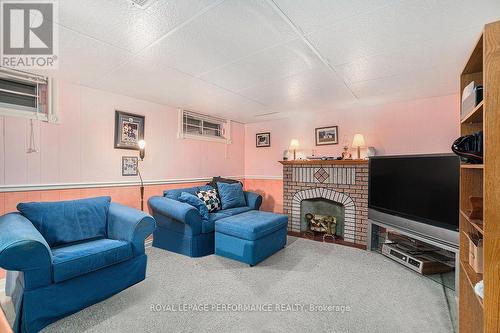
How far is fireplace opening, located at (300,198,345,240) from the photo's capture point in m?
3.87

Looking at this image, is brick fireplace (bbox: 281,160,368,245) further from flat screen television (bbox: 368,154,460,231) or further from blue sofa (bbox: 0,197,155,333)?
blue sofa (bbox: 0,197,155,333)

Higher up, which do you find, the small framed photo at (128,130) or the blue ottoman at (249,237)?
the small framed photo at (128,130)

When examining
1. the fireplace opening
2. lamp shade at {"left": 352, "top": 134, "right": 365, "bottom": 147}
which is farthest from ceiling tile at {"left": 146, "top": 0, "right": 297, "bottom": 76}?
the fireplace opening

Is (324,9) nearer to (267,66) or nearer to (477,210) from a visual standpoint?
(267,66)

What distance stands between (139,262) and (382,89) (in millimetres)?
3333

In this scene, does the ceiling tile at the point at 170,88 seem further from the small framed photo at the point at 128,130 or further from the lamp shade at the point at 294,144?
the lamp shade at the point at 294,144

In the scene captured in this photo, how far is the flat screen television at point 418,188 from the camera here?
7.64 ft

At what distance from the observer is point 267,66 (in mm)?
2262

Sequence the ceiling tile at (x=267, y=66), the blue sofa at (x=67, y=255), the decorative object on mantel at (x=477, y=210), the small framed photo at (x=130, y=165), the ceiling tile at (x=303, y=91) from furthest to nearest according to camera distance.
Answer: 1. the small framed photo at (x=130, y=165)
2. the ceiling tile at (x=303, y=91)
3. the ceiling tile at (x=267, y=66)
4. the blue sofa at (x=67, y=255)
5. the decorative object on mantel at (x=477, y=210)

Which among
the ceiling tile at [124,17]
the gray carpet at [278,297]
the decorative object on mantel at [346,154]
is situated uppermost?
the ceiling tile at [124,17]

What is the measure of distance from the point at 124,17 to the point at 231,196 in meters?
2.72

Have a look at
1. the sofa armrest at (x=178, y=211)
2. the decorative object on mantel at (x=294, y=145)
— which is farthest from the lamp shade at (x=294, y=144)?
the sofa armrest at (x=178, y=211)

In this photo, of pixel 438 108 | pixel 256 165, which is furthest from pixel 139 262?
pixel 438 108

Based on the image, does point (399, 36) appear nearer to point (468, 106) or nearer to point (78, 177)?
point (468, 106)
